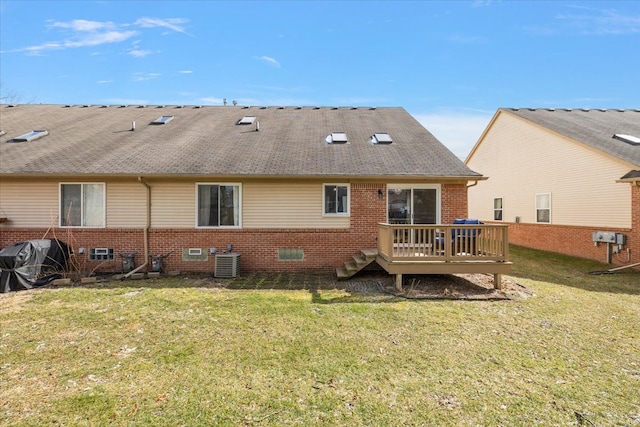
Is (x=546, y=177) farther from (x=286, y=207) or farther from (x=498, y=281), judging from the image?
(x=286, y=207)

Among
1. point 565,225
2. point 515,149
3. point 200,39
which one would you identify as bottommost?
point 565,225

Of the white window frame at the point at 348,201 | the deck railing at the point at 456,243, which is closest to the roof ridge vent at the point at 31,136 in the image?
the white window frame at the point at 348,201

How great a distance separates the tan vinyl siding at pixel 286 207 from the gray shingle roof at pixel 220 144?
613 mm

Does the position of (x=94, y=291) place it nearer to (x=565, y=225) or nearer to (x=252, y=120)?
(x=252, y=120)

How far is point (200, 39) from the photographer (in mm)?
13383

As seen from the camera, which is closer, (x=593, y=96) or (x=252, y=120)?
(x=252, y=120)

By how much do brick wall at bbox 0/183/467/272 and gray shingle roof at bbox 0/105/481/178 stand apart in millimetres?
915

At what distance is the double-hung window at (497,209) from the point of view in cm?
1755

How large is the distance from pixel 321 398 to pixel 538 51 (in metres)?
17.2

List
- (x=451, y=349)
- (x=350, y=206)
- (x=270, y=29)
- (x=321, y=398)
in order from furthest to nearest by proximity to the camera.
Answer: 1. (x=270, y=29)
2. (x=350, y=206)
3. (x=451, y=349)
4. (x=321, y=398)

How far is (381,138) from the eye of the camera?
11539mm

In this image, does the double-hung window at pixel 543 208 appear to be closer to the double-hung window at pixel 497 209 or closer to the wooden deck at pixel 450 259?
the double-hung window at pixel 497 209

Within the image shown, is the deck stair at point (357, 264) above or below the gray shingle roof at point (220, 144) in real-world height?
below

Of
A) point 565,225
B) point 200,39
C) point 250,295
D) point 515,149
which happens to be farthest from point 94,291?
point 515,149
